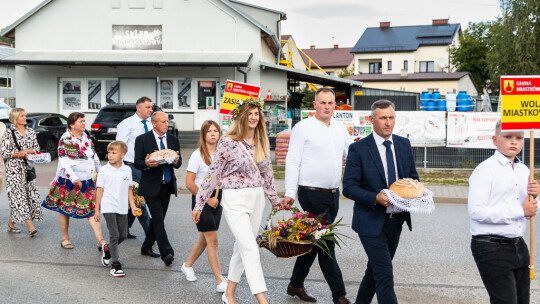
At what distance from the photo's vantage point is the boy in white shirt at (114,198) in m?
7.00

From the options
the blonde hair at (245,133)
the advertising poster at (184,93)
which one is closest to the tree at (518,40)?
the advertising poster at (184,93)

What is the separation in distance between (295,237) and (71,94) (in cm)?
2623

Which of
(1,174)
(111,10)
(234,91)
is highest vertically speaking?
(111,10)

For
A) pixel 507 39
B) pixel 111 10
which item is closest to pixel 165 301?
pixel 111 10

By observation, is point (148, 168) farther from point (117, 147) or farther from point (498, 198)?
point (498, 198)

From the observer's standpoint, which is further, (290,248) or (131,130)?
(131,130)

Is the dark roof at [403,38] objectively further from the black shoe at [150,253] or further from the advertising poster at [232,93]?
the black shoe at [150,253]

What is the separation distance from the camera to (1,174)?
7.74 metres

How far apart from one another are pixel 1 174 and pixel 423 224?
6431 mm

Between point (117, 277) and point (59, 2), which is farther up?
point (59, 2)

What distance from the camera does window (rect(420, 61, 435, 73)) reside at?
77750 mm

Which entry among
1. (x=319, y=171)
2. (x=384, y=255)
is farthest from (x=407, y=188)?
(x=319, y=171)

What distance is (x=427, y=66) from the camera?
256ft

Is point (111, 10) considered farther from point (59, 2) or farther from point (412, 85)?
point (412, 85)
